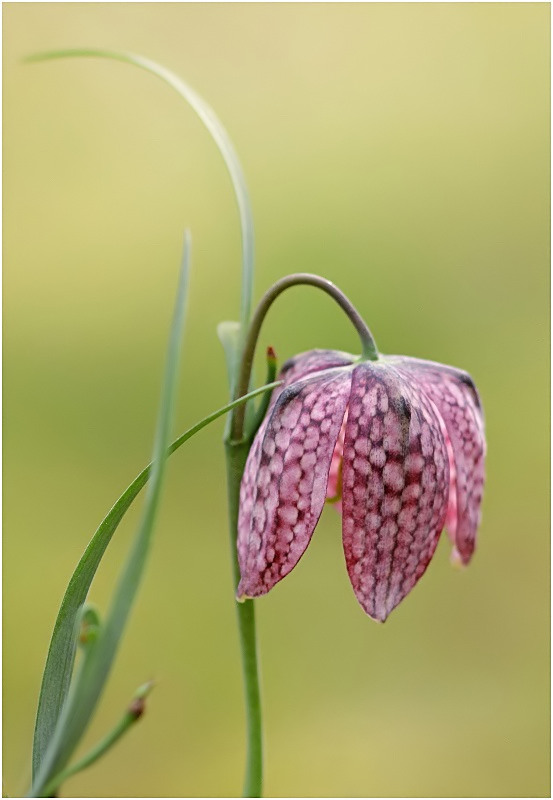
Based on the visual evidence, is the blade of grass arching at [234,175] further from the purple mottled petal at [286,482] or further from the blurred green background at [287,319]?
the blurred green background at [287,319]

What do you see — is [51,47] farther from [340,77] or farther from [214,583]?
Result: [214,583]

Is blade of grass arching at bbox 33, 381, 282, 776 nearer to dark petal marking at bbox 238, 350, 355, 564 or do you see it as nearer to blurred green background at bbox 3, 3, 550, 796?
dark petal marking at bbox 238, 350, 355, 564

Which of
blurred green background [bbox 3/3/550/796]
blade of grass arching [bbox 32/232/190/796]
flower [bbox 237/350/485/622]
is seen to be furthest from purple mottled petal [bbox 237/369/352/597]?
blurred green background [bbox 3/3/550/796]

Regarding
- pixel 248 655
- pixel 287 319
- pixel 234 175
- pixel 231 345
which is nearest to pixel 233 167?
pixel 234 175

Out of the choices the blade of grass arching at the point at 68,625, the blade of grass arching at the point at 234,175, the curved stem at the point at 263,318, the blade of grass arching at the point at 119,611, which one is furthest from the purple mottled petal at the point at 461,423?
the blade of grass arching at the point at 119,611

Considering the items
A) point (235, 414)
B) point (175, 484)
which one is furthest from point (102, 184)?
point (235, 414)

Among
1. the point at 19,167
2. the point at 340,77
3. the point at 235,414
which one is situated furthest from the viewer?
the point at 340,77

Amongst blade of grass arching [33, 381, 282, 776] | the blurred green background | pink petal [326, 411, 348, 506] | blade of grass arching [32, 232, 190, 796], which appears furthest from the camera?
the blurred green background
